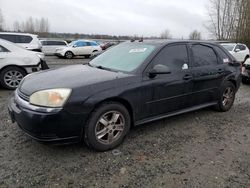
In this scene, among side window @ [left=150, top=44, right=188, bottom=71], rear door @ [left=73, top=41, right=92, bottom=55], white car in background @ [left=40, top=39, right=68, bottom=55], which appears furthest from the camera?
white car in background @ [left=40, top=39, right=68, bottom=55]

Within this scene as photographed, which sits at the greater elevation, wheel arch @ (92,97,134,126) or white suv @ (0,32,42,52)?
white suv @ (0,32,42,52)

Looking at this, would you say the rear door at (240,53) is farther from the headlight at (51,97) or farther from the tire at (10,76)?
the headlight at (51,97)

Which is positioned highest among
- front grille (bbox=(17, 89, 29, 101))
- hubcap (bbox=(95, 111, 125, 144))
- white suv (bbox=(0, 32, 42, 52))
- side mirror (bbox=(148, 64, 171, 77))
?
white suv (bbox=(0, 32, 42, 52))

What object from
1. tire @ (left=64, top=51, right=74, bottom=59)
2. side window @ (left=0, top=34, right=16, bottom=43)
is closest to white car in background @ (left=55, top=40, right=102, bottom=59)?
tire @ (left=64, top=51, right=74, bottom=59)

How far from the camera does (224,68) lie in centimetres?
530

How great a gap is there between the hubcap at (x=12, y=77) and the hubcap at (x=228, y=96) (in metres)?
5.40

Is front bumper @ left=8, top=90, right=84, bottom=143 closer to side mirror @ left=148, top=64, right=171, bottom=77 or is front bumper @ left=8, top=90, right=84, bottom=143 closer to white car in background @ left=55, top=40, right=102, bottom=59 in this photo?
side mirror @ left=148, top=64, right=171, bottom=77

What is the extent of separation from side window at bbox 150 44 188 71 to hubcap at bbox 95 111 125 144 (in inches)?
43.1

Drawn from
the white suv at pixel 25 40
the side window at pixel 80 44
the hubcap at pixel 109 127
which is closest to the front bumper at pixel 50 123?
the hubcap at pixel 109 127

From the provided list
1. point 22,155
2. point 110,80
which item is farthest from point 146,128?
point 22,155

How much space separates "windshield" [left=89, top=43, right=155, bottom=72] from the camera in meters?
4.10

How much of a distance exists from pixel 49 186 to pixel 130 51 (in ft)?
8.47

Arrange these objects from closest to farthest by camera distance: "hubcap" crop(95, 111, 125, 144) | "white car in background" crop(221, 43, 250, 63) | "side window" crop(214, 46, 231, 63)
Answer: "hubcap" crop(95, 111, 125, 144) → "side window" crop(214, 46, 231, 63) → "white car in background" crop(221, 43, 250, 63)

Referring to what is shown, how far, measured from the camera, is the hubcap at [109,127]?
139 inches
